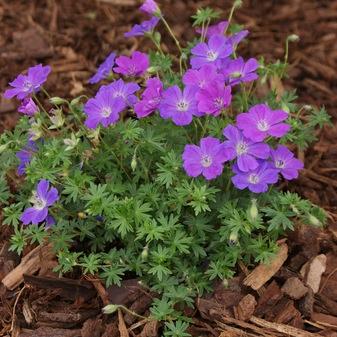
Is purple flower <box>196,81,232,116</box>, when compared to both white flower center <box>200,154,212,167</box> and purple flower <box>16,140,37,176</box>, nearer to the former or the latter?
white flower center <box>200,154,212,167</box>

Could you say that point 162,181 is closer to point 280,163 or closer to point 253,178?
point 253,178

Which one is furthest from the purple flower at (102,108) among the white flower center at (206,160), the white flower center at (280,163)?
the white flower center at (280,163)

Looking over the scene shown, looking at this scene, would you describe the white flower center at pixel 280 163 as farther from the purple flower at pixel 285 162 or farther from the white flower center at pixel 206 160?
the white flower center at pixel 206 160

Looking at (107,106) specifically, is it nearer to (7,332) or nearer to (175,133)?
(175,133)

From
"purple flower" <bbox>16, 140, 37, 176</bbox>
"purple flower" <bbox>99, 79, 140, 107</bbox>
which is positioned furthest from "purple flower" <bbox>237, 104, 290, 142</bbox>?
"purple flower" <bbox>16, 140, 37, 176</bbox>

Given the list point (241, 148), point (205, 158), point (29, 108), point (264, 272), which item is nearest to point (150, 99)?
point (205, 158)

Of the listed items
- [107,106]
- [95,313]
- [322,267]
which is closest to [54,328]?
[95,313]
